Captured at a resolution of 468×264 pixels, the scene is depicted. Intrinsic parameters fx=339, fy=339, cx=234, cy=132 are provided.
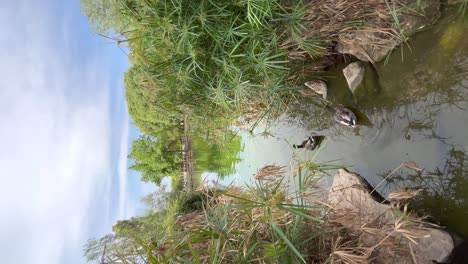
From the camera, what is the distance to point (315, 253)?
116 inches

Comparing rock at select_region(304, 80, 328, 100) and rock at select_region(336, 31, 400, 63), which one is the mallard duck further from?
rock at select_region(336, 31, 400, 63)

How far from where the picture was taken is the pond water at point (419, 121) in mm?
3170

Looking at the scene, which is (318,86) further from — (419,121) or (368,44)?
(419,121)

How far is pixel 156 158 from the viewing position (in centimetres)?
898

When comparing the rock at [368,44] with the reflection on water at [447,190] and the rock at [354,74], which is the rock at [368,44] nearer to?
the rock at [354,74]

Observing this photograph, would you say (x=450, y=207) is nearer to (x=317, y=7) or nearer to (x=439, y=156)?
(x=439, y=156)

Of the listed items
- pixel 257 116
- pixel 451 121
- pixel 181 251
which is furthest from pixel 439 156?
pixel 181 251

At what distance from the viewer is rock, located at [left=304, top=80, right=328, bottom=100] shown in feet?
14.0

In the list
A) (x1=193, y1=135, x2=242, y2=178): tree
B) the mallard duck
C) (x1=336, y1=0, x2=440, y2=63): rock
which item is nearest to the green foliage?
(x1=193, y1=135, x2=242, y2=178): tree

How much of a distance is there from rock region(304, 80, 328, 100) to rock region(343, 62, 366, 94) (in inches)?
13.6

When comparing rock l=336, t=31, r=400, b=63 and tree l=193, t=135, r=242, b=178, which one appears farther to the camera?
tree l=193, t=135, r=242, b=178

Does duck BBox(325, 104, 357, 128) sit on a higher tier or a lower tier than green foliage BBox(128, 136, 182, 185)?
lower

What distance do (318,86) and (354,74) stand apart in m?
0.53

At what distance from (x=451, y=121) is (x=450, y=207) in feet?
2.68
